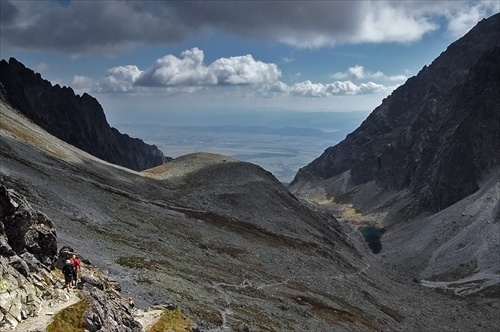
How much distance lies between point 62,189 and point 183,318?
42.0 meters

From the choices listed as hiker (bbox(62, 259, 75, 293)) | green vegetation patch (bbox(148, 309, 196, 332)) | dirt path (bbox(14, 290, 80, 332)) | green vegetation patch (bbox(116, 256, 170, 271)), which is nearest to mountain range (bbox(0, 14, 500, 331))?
green vegetation patch (bbox(116, 256, 170, 271))

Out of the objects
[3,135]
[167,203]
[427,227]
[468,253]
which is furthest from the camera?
[427,227]

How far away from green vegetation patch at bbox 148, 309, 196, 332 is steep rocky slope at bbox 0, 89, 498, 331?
91.9 inches

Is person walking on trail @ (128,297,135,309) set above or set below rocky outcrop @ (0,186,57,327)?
below

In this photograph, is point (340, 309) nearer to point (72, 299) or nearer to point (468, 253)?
point (72, 299)

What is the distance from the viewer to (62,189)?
74250 millimetres

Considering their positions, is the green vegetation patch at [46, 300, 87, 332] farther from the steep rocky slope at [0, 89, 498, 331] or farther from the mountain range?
the steep rocky slope at [0, 89, 498, 331]

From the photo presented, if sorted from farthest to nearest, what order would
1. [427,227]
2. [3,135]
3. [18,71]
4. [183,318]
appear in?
[18,71] → [427,227] → [3,135] → [183,318]

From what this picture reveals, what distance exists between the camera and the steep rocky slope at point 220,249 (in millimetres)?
52125

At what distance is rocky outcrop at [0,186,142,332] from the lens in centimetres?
2875

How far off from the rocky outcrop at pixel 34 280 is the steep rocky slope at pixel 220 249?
7580 mm

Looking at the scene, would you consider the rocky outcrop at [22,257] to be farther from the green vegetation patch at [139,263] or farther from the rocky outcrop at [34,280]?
the green vegetation patch at [139,263]

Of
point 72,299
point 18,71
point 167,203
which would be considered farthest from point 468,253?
point 18,71

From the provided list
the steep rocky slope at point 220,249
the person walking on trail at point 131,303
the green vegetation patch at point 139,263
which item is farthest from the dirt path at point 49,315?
the green vegetation patch at point 139,263
